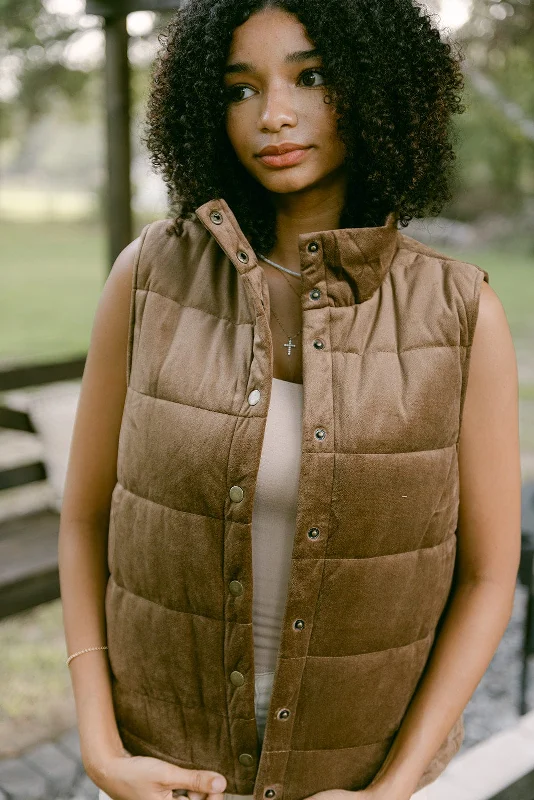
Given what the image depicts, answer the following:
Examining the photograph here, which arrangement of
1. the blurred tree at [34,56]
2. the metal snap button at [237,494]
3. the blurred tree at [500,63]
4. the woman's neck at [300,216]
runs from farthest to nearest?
the blurred tree at [34,56] < the blurred tree at [500,63] < the woman's neck at [300,216] < the metal snap button at [237,494]

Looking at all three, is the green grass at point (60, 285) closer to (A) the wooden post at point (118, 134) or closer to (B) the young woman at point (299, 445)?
(A) the wooden post at point (118, 134)

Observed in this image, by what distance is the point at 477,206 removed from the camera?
22969 mm

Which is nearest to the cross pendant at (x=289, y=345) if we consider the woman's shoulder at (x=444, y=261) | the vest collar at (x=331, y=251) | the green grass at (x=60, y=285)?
the vest collar at (x=331, y=251)

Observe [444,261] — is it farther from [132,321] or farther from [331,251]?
[132,321]

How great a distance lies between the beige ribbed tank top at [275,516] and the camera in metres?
1.26

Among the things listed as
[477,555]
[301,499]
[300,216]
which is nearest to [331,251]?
[300,216]

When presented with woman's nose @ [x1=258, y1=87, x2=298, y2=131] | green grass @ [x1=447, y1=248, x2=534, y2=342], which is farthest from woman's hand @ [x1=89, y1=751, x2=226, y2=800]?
green grass @ [x1=447, y1=248, x2=534, y2=342]

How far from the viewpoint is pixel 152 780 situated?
4.21 ft

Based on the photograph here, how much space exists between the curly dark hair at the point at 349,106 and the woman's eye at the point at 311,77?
0.7 inches

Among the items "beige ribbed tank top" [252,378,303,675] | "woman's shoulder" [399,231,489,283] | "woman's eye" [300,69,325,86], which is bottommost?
"beige ribbed tank top" [252,378,303,675]

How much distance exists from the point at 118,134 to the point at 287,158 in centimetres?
300

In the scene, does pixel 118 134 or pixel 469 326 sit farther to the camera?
pixel 118 134

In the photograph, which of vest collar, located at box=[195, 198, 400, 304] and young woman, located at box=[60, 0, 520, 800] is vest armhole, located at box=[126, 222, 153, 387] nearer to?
young woman, located at box=[60, 0, 520, 800]

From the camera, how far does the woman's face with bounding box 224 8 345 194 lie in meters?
1.28
